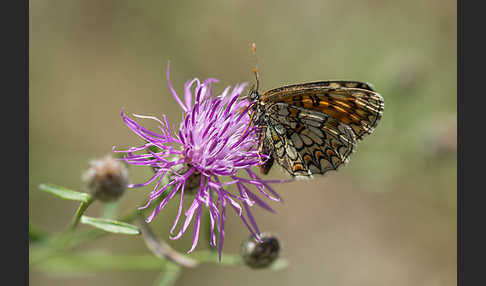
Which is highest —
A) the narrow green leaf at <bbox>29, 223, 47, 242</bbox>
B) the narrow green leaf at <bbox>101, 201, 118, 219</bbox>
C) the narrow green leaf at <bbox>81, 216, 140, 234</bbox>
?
the narrow green leaf at <bbox>81, 216, 140, 234</bbox>


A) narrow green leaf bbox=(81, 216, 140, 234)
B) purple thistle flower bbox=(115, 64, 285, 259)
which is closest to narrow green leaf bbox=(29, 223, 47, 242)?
narrow green leaf bbox=(81, 216, 140, 234)

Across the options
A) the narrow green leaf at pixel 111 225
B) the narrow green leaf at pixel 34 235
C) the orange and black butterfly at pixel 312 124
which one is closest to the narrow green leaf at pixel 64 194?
the narrow green leaf at pixel 111 225

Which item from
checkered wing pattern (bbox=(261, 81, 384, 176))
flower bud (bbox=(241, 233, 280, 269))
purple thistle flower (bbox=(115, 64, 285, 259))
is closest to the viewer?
purple thistle flower (bbox=(115, 64, 285, 259))

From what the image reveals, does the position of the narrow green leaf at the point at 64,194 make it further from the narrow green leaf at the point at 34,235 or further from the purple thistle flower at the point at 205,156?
the narrow green leaf at the point at 34,235

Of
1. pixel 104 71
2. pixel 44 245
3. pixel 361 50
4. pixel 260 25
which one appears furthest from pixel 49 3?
pixel 361 50

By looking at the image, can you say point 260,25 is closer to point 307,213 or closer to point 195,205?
point 307,213

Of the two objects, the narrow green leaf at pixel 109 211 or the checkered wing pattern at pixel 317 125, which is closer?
the checkered wing pattern at pixel 317 125

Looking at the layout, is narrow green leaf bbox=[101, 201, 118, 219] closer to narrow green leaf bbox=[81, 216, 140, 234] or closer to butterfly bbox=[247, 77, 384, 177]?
narrow green leaf bbox=[81, 216, 140, 234]
